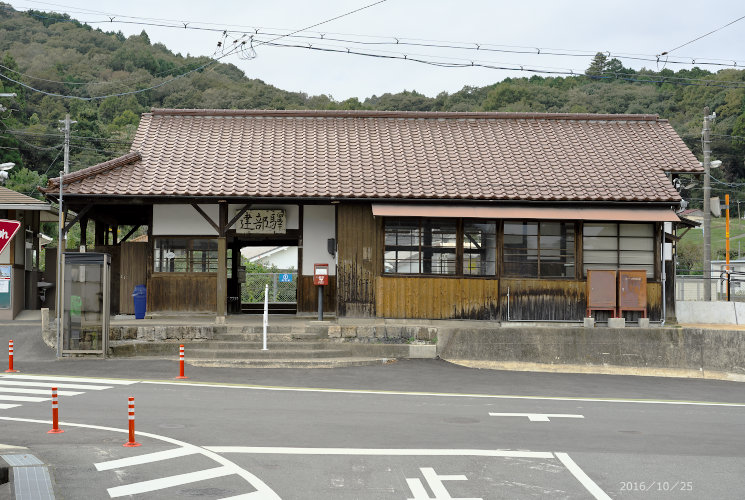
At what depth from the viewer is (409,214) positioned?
63.2 ft

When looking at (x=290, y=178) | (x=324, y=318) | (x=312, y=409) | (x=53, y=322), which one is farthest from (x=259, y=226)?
(x=312, y=409)

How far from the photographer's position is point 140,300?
20328 millimetres

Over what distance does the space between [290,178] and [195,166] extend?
276 centimetres

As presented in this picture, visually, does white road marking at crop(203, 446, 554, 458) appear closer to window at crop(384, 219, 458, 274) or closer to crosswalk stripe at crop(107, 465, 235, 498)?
crosswalk stripe at crop(107, 465, 235, 498)

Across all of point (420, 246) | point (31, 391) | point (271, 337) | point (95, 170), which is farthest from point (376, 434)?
point (95, 170)

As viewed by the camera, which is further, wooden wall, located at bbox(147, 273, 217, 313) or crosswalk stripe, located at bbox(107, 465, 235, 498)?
wooden wall, located at bbox(147, 273, 217, 313)

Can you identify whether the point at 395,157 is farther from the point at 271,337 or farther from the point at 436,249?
the point at 271,337

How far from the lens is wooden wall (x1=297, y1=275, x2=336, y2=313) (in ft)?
69.1

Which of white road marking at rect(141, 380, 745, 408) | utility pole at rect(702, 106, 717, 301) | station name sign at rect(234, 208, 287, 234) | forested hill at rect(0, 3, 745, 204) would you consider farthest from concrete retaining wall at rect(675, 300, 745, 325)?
forested hill at rect(0, 3, 745, 204)

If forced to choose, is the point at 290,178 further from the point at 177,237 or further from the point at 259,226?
the point at 177,237

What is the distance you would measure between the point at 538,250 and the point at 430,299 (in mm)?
3183

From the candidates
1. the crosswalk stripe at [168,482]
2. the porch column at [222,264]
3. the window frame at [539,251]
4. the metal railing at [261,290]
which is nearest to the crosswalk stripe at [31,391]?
the porch column at [222,264]

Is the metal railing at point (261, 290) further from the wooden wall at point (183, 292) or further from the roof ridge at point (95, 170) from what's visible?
the roof ridge at point (95, 170)
